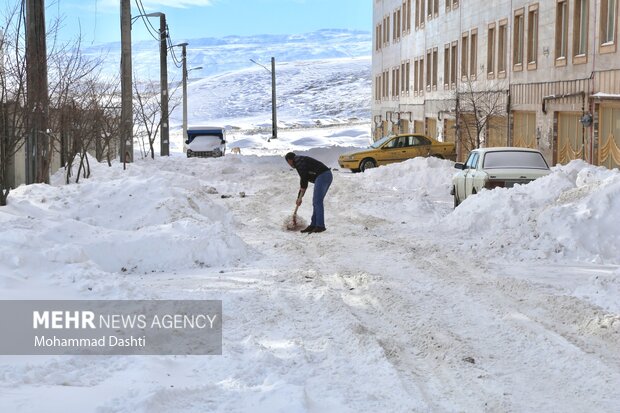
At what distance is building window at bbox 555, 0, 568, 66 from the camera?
87.2 ft

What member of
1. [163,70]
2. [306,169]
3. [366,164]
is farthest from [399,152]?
[306,169]

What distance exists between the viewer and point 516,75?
102ft

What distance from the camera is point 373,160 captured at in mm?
36406

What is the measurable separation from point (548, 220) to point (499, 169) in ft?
17.0

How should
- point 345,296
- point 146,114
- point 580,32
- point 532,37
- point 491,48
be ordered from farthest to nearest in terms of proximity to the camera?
point 146,114, point 491,48, point 532,37, point 580,32, point 345,296

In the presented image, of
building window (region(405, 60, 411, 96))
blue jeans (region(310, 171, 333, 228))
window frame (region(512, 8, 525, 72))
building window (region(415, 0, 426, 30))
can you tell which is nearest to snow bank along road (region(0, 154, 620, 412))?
blue jeans (region(310, 171, 333, 228))

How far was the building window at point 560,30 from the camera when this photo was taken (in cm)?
2658

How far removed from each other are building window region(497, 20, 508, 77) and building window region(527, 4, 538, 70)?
2583 millimetres

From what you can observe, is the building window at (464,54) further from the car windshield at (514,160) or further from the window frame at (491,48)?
the car windshield at (514,160)

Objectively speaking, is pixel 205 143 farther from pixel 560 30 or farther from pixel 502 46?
pixel 560 30

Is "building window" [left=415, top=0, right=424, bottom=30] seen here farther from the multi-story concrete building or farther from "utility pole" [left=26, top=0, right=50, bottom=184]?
"utility pole" [left=26, top=0, right=50, bottom=184]

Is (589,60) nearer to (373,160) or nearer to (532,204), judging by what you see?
(532,204)

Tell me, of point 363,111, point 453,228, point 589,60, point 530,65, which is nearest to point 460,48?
point 530,65

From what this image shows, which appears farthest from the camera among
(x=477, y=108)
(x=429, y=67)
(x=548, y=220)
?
(x=429, y=67)
